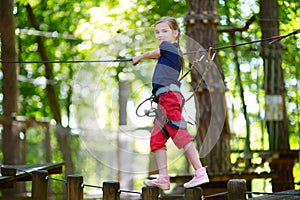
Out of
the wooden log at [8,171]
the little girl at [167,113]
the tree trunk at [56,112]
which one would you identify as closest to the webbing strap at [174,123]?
the little girl at [167,113]

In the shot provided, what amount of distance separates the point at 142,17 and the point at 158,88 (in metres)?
7.00

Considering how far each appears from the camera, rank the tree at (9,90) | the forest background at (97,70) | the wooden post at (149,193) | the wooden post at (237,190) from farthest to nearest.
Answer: the forest background at (97,70)
the tree at (9,90)
the wooden post at (149,193)
the wooden post at (237,190)

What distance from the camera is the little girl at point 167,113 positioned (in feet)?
10.2

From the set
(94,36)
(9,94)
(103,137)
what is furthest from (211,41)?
(103,137)

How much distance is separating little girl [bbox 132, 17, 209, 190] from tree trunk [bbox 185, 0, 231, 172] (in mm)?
2458

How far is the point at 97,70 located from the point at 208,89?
3455 mm

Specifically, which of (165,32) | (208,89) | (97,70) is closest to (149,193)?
(165,32)

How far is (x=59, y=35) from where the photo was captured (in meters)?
11.4

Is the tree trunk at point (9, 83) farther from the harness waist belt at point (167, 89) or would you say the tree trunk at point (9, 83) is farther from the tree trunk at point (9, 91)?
the harness waist belt at point (167, 89)

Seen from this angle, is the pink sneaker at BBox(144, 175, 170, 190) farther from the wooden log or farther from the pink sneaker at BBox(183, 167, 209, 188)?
the wooden log

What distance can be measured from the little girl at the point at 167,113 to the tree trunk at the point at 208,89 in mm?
2458

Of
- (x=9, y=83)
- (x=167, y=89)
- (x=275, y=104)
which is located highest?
(x=9, y=83)

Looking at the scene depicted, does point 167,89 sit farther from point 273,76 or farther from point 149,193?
point 273,76

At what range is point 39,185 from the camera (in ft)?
12.1
